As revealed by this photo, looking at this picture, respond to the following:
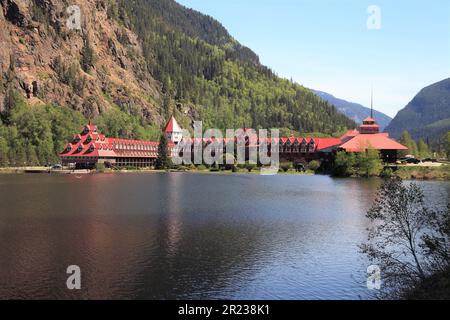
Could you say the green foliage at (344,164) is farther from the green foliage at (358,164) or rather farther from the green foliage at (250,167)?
the green foliage at (250,167)

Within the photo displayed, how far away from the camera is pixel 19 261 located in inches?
1406

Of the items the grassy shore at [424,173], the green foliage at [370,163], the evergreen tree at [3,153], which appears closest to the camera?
the grassy shore at [424,173]

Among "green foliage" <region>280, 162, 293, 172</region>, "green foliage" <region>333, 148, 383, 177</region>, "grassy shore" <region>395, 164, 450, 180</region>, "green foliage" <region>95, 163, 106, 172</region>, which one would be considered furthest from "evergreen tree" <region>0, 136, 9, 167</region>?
"grassy shore" <region>395, 164, 450, 180</region>

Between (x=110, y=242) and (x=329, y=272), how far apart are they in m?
20.8

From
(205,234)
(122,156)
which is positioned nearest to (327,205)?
(205,234)

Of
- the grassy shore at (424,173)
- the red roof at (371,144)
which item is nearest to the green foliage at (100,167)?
the red roof at (371,144)

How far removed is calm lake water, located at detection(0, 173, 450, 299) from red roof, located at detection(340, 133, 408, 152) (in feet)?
275

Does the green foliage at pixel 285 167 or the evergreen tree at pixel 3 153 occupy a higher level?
the evergreen tree at pixel 3 153

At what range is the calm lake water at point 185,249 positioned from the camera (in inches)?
1180

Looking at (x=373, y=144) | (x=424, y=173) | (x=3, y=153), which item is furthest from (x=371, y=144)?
(x=3, y=153)

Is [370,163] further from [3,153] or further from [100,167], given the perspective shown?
[3,153]

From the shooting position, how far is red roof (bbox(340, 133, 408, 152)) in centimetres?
15198

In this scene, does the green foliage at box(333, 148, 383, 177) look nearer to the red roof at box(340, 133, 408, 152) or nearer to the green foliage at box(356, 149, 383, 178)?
the green foliage at box(356, 149, 383, 178)

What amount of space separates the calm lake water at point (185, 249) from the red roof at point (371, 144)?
83781 millimetres
